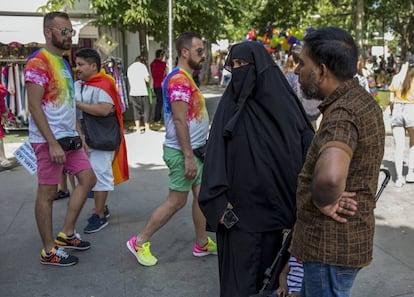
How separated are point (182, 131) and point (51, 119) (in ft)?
3.45

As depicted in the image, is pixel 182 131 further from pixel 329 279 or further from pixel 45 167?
pixel 329 279

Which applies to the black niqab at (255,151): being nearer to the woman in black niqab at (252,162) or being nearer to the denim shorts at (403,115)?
the woman in black niqab at (252,162)

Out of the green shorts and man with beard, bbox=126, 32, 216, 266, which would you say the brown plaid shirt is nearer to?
man with beard, bbox=126, 32, 216, 266

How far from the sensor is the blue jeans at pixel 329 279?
1888 mm

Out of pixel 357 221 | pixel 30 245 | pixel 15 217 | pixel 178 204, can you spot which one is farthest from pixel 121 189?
pixel 357 221

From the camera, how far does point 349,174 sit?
181cm

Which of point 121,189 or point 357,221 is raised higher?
point 357,221

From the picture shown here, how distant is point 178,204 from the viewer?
151 inches

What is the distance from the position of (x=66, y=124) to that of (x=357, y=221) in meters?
2.61

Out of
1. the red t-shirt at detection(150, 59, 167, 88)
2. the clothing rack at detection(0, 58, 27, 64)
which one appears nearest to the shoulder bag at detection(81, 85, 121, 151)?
the clothing rack at detection(0, 58, 27, 64)

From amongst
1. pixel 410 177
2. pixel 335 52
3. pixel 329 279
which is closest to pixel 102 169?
pixel 329 279

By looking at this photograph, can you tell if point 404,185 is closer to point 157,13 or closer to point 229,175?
point 229,175

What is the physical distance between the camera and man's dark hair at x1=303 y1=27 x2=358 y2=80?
1816mm

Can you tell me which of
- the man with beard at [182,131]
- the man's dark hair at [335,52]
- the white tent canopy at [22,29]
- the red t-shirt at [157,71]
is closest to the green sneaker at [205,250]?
the man with beard at [182,131]
